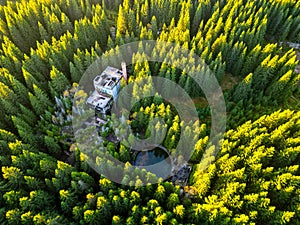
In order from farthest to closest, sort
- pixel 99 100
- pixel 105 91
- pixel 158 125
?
pixel 105 91
pixel 99 100
pixel 158 125

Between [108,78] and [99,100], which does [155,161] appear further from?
[108,78]

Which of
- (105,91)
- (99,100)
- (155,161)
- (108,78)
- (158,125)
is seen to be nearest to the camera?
(158,125)

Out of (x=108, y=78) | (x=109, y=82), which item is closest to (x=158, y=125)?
(x=109, y=82)

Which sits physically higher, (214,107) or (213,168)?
(214,107)

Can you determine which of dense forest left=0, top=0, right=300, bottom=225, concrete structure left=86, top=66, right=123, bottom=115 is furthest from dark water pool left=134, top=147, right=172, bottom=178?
concrete structure left=86, top=66, right=123, bottom=115

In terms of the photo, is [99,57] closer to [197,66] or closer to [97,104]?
[97,104]

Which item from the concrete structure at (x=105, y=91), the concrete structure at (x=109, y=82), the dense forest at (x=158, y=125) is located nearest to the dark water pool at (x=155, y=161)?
the dense forest at (x=158, y=125)

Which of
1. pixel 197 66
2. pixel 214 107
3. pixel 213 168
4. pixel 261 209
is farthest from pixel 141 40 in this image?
pixel 261 209
